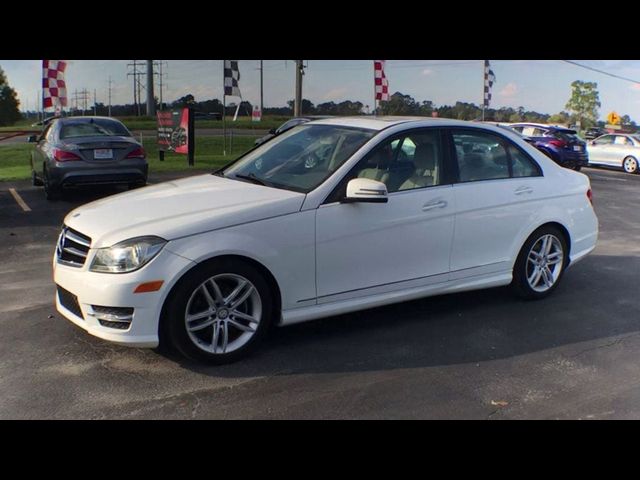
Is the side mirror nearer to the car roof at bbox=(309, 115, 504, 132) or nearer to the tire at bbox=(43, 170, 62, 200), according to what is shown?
the car roof at bbox=(309, 115, 504, 132)

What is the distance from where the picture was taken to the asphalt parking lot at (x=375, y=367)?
11.7 ft

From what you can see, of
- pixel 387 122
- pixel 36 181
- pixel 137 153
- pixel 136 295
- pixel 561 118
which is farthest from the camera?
pixel 561 118

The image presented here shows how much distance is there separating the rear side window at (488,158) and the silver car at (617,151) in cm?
1902

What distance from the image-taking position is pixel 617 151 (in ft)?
74.6

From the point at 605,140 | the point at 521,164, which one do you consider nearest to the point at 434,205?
the point at 521,164

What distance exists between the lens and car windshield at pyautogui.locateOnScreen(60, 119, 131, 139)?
10.9m

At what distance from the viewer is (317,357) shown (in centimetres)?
427

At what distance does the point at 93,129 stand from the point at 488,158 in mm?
8220

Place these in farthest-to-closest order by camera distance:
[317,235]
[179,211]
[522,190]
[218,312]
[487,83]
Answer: [487,83] → [522,190] → [317,235] → [179,211] → [218,312]

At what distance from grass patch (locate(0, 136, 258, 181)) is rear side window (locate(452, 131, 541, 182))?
38.6 feet

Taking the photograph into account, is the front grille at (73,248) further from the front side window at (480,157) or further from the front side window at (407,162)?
the front side window at (480,157)

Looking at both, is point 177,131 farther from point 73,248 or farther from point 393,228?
point 393,228
